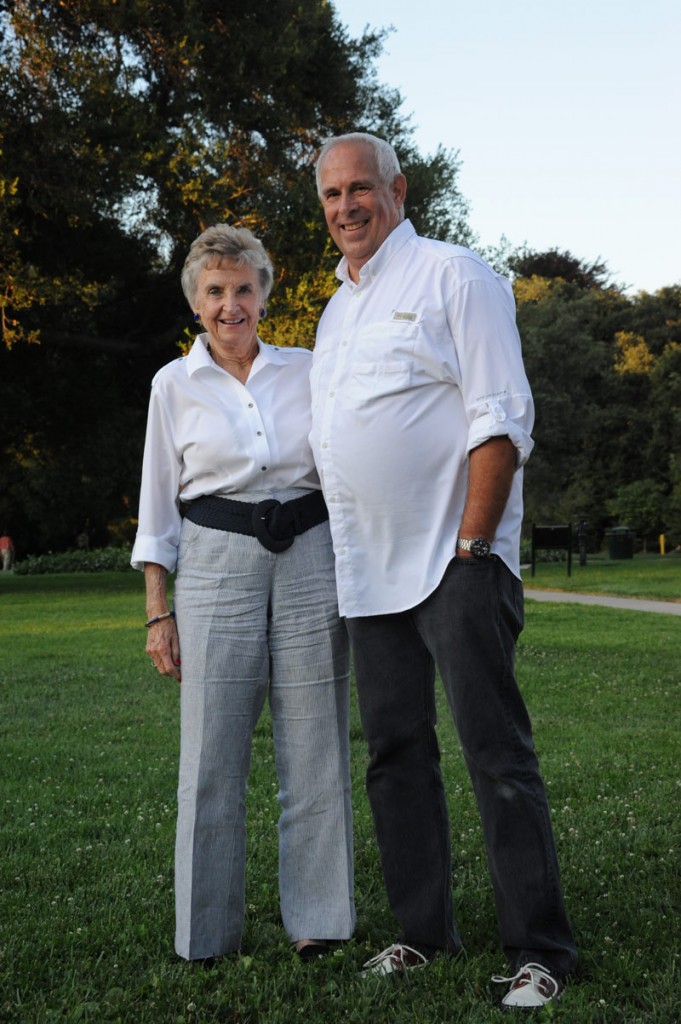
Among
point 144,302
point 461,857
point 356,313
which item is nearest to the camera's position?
point 356,313

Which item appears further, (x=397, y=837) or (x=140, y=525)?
(x=140, y=525)

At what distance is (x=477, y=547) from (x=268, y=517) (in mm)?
675

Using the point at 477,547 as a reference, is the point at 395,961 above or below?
below

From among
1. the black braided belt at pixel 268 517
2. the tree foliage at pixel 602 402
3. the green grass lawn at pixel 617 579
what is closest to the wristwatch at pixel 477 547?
the black braided belt at pixel 268 517

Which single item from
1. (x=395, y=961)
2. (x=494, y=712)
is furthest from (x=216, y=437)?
(x=395, y=961)

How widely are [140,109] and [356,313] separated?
53.3 ft

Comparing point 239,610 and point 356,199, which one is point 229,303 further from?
point 239,610

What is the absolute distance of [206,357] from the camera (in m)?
3.38

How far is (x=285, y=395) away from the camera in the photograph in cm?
339

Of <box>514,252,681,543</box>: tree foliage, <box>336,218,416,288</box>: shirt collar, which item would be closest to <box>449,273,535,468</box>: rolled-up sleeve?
<box>336,218,416,288</box>: shirt collar

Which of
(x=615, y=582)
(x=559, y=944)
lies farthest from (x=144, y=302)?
(x=559, y=944)

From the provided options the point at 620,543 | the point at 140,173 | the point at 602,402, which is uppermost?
the point at 140,173

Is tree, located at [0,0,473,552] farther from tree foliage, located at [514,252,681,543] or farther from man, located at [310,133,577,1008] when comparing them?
man, located at [310,133,577,1008]

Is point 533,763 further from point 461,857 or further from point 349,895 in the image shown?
point 461,857
